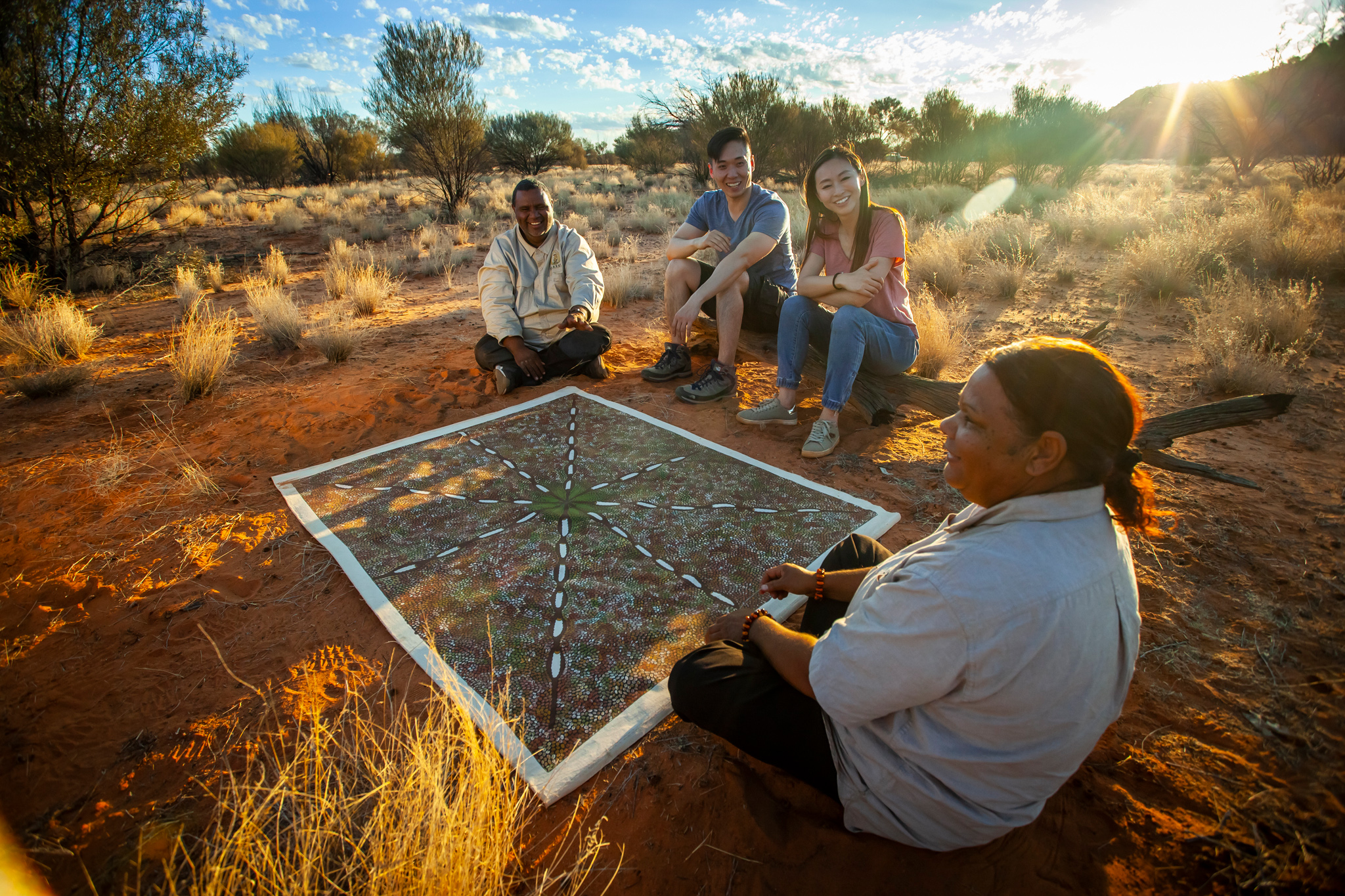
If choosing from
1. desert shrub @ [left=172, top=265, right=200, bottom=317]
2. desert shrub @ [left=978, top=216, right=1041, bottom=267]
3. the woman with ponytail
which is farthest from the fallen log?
desert shrub @ [left=172, top=265, right=200, bottom=317]

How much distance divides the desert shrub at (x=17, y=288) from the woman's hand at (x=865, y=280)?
7.16 m

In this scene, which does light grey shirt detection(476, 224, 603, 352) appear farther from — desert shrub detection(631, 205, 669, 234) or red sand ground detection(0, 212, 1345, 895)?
desert shrub detection(631, 205, 669, 234)

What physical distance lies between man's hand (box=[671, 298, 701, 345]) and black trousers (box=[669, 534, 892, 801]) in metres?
2.59

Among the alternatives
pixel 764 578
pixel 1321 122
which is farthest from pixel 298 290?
pixel 1321 122

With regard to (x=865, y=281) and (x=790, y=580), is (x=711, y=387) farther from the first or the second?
(x=790, y=580)

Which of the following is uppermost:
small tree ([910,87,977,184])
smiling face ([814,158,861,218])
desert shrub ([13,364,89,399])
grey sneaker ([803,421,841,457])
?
small tree ([910,87,977,184])

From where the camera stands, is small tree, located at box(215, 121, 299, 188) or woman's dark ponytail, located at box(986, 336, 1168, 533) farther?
small tree, located at box(215, 121, 299, 188)

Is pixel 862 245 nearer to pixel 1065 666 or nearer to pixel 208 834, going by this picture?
pixel 1065 666

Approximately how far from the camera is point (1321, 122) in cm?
1880

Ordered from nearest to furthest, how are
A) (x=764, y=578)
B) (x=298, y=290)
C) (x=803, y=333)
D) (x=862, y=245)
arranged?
(x=764, y=578) < (x=862, y=245) < (x=803, y=333) < (x=298, y=290)

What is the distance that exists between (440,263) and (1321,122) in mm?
28840

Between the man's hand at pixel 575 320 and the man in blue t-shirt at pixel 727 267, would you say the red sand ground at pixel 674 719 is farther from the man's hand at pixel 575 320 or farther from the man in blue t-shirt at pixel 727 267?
the man's hand at pixel 575 320

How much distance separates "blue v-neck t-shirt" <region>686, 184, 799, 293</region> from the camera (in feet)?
12.4

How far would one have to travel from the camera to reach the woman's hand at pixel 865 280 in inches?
120
